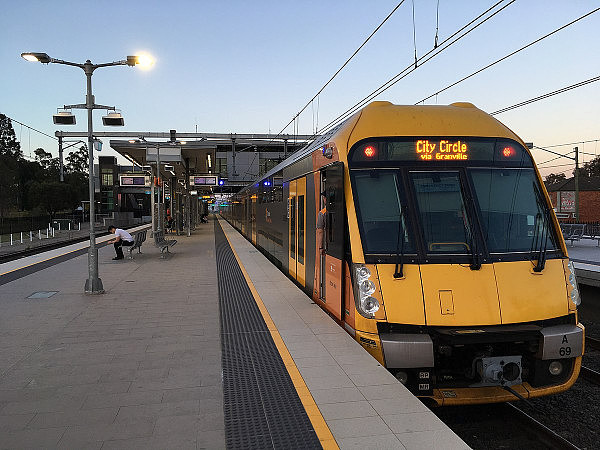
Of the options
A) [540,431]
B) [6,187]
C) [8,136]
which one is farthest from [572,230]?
[8,136]

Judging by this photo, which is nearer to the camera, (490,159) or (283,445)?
(283,445)

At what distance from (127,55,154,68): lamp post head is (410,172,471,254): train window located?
7.90m

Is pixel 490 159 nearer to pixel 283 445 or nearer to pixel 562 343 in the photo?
pixel 562 343

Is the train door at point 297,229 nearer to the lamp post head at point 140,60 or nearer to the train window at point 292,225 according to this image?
the train window at point 292,225

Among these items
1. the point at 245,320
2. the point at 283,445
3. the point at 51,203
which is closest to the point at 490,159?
the point at 283,445

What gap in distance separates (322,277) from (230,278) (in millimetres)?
5844

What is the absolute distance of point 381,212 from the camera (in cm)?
562

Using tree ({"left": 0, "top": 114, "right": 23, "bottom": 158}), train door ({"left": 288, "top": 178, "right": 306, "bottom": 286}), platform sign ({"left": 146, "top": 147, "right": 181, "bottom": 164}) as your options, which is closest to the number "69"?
train door ({"left": 288, "top": 178, "right": 306, "bottom": 286})

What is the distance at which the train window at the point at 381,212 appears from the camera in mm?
5461

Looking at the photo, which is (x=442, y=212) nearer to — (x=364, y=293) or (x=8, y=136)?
(x=364, y=293)

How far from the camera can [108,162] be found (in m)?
99.1

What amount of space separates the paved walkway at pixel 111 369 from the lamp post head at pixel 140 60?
5275 millimetres

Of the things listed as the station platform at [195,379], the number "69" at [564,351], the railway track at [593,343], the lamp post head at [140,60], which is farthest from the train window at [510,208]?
the lamp post head at [140,60]

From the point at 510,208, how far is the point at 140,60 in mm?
9029
